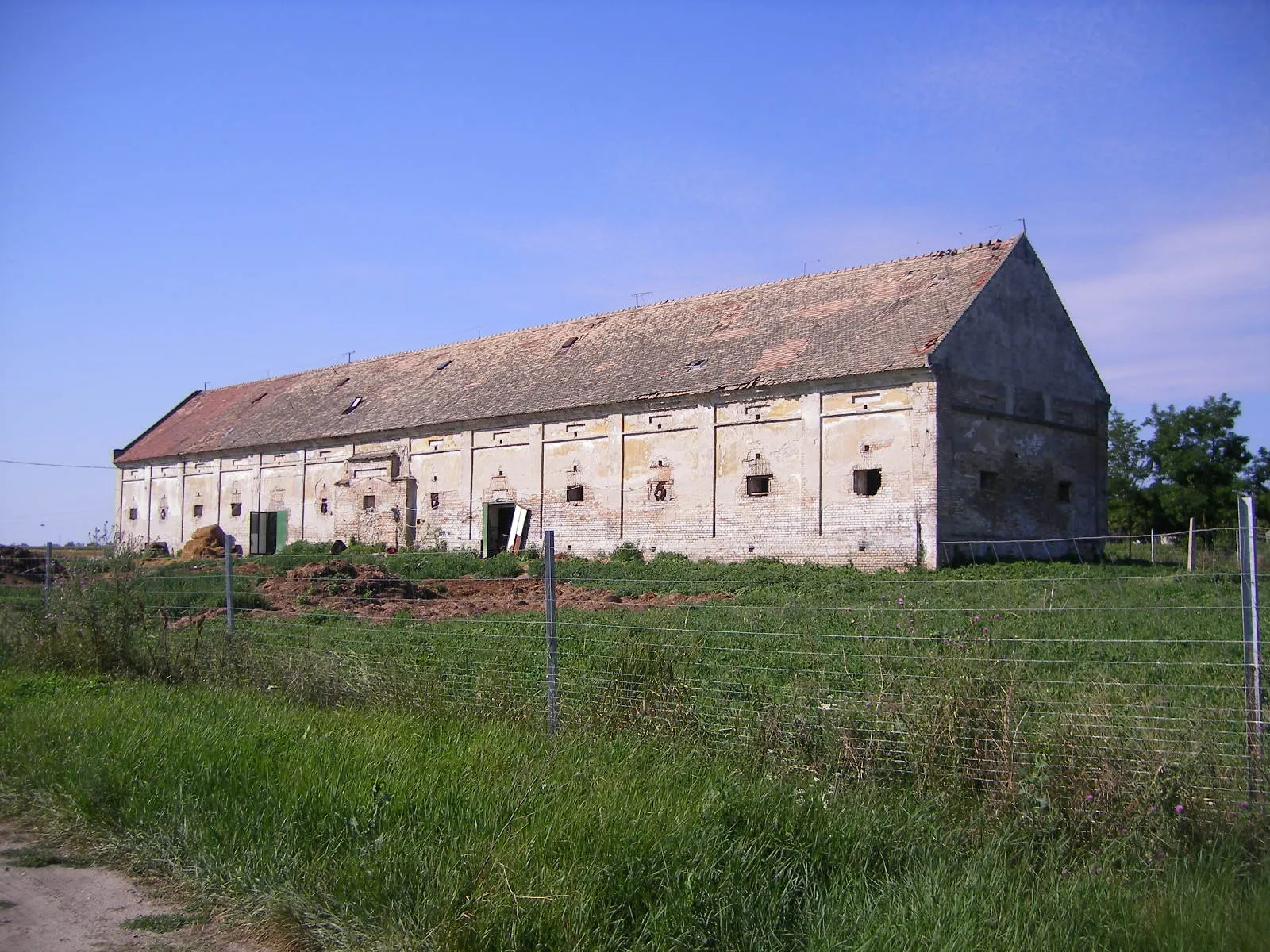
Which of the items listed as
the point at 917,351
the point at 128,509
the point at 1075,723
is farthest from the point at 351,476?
the point at 1075,723

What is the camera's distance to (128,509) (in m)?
42.8

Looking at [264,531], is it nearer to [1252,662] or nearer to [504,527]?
[504,527]

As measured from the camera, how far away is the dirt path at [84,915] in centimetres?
413

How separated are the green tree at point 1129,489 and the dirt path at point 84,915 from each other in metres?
43.5

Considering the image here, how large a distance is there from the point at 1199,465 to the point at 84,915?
149 feet

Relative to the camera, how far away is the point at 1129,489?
43312 mm

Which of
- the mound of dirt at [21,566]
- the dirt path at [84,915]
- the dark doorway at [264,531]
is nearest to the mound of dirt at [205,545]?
the dark doorway at [264,531]

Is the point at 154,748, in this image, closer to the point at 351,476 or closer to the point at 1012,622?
the point at 1012,622

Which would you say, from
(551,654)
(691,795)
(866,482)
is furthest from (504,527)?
(691,795)

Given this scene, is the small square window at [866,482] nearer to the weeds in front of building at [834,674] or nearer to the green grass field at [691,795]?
the weeds in front of building at [834,674]

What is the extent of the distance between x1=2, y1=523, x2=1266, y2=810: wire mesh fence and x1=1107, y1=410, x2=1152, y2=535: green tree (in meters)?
31.1

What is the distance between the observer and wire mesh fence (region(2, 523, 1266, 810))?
4934 millimetres

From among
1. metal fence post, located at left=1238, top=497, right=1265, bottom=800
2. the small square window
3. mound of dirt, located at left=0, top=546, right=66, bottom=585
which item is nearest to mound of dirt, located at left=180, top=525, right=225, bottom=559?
mound of dirt, located at left=0, top=546, right=66, bottom=585

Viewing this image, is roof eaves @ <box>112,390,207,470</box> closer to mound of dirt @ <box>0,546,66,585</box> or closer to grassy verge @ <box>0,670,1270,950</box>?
mound of dirt @ <box>0,546,66,585</box>
